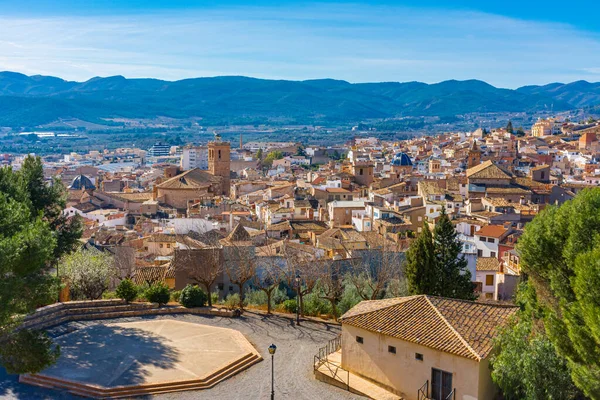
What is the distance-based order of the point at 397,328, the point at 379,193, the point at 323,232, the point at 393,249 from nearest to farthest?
the point at 397,328 → the point at 393,249 → the point at 323,232 → the point at 379,193

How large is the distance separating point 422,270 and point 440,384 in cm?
784

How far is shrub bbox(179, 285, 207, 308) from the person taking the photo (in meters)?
23.2

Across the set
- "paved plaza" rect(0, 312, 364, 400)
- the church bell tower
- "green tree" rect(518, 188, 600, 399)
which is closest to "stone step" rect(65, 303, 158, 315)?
"paved plaza" rect(0, 312, 364, 400)

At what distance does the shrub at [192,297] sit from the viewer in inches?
915

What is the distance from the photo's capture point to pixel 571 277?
40.8 feet

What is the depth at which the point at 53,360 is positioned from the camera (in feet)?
48.4

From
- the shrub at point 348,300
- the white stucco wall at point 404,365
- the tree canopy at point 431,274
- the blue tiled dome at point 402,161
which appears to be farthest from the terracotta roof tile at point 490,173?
the white stucco wall at point 404,365

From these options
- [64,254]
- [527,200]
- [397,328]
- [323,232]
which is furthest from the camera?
[527,200]

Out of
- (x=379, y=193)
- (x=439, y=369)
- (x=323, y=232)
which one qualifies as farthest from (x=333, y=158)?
(x=439, y=369)

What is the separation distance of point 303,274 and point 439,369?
9276mm

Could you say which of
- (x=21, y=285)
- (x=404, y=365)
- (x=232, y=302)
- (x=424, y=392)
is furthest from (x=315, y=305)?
(x=21, y=285)

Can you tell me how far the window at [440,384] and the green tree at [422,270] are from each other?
7474 millimetres

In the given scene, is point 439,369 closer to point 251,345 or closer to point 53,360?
point 251,345

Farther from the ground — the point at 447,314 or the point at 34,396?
the point at 447,314
